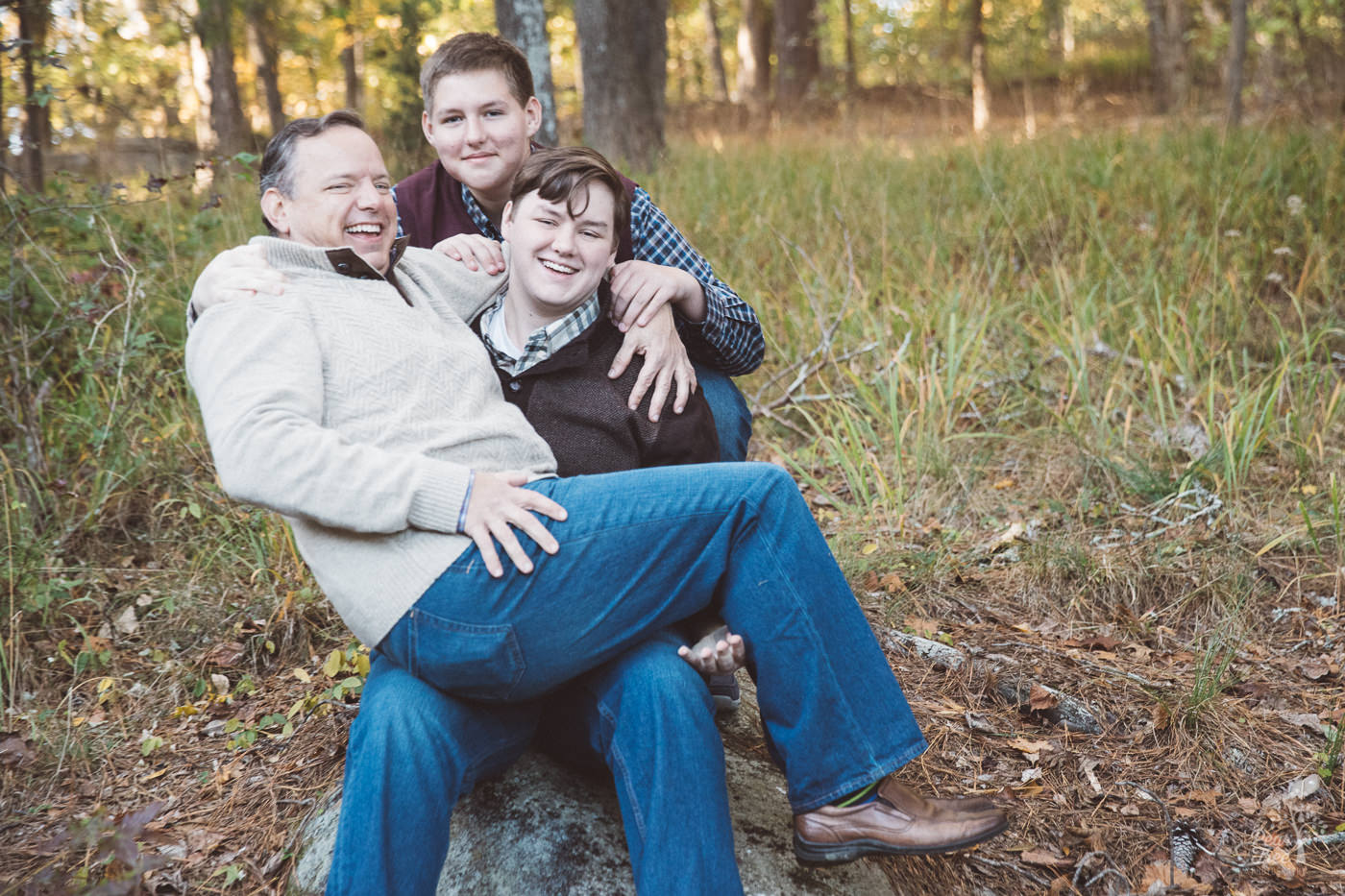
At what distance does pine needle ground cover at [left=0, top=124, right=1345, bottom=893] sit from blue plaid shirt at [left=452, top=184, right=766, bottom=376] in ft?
3.25

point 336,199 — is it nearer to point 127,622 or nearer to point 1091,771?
point 127,622

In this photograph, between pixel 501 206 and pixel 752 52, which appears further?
pixel 752 52

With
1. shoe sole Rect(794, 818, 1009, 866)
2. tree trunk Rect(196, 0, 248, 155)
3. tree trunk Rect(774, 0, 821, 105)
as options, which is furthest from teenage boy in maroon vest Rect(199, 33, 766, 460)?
tree trunk Rect(774, 0, 821, 105)

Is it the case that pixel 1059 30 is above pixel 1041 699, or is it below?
above

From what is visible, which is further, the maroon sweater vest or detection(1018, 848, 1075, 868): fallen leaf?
the maroon sweater vest

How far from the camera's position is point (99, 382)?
3846 mm

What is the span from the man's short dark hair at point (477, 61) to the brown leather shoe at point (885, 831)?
2.03 m

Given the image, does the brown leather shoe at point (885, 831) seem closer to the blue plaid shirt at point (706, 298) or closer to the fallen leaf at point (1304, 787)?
the fallen leaf at point (1304, 787)

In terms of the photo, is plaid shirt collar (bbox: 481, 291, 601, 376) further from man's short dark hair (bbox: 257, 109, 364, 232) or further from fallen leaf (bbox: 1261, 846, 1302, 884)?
fallen leaf (bbox: 1261, 846, 1302, 884)

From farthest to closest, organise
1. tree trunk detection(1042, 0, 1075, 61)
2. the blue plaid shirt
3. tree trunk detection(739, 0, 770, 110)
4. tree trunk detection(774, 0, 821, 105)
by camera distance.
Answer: tree trunk detection(1042, 0, 1075, 61) < tree trunk detection(739, 0, 770, 110) < tree trunk detection(774, 0, 821, 105) < the blue plaid shirt

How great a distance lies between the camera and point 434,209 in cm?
291

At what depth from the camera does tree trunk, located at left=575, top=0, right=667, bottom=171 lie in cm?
712

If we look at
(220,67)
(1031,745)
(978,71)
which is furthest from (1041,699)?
(978,71)

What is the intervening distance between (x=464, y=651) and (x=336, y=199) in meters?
1.00
